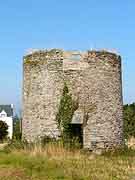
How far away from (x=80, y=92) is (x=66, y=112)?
1.15 m

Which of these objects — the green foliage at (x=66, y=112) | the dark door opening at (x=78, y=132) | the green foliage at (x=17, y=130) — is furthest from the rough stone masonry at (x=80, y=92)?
the green foliage at (x=17, y=130)

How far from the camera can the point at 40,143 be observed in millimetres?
20531

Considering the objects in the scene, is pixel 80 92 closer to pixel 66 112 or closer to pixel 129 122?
pixel 66 112

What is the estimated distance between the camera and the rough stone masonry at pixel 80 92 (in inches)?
819

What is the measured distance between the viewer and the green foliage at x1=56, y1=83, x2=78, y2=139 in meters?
20.7

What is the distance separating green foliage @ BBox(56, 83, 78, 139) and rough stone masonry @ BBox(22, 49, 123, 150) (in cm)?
20

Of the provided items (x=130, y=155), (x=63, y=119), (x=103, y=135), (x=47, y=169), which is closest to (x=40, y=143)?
(x=63, y=119)

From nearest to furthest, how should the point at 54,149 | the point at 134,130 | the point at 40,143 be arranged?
1. the point at 54,149
2. the point at 40,143
3. the point at 134,130

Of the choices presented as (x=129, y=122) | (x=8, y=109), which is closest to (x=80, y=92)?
(x=129, y=122)

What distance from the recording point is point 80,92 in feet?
68.1

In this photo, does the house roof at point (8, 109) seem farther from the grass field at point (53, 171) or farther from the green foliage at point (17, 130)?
the grass field at point (53, 171)

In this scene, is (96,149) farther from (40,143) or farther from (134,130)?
(134,130)

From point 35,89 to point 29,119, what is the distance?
4.95 ft

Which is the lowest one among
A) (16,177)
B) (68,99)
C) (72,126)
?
(16,177)
